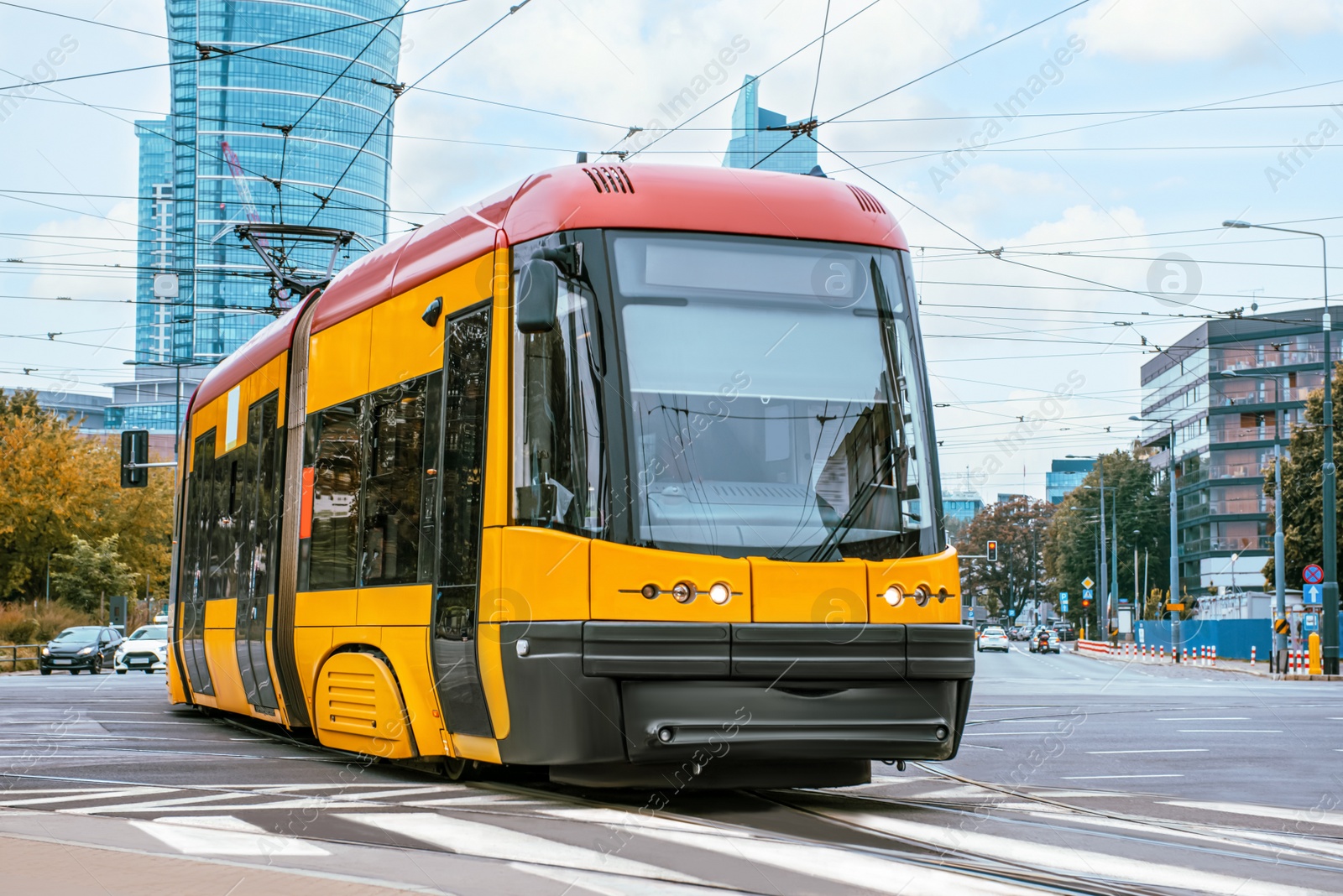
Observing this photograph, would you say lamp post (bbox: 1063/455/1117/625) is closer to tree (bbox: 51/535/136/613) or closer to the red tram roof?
tree (bbox: 51/535/136/613)

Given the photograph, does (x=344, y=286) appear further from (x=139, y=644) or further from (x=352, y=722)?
(x=139, y=644)

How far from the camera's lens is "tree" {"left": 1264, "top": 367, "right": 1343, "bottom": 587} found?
61062mm

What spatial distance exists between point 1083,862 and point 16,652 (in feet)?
140

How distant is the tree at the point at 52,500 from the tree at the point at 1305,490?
135ft

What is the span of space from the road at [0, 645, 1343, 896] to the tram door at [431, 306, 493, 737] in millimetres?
611

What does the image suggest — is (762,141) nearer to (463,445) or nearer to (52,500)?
(463,445)

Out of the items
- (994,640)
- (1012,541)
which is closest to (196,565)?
(994,640)

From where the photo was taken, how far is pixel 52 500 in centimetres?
5109

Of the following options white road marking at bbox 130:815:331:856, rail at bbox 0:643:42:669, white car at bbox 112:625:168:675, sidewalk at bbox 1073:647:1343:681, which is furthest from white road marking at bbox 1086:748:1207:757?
rail at bbox 0:643:42:669

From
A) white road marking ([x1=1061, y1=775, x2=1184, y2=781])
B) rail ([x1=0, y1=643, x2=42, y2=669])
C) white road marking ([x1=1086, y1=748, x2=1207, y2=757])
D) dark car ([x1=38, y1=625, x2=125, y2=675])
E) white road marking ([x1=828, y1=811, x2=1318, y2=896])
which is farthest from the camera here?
rail ([x1=0, y1=643, x2=42, y2=669])

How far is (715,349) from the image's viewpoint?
8969 mm

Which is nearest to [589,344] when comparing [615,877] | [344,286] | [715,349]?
[715,349]

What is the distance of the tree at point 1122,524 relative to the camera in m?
108

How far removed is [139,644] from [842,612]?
36550mm
